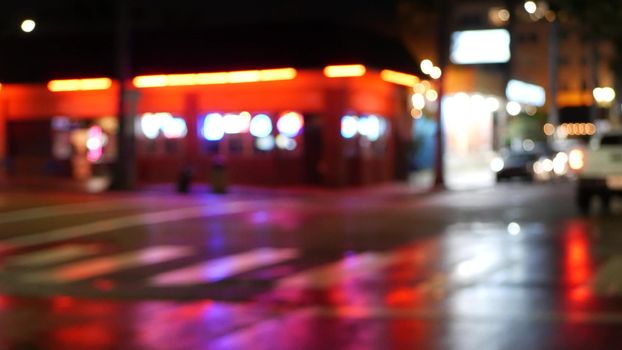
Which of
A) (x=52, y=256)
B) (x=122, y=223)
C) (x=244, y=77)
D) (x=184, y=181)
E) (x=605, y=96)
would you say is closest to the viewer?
(x=52, y=256)

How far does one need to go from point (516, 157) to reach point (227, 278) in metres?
26.1

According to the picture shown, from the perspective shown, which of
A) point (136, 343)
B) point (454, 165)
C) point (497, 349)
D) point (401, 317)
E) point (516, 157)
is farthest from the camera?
point (454, 165)

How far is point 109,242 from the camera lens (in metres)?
17.8

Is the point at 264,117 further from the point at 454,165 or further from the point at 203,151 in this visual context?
the point at 454,165

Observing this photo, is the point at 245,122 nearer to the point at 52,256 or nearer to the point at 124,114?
the point at 124,114

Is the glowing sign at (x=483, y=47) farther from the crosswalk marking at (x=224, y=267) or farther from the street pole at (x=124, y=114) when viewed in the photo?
the crosswalk marking at (x=224, y=267)

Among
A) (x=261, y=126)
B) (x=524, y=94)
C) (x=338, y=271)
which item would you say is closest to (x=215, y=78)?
(x=261, y=126)

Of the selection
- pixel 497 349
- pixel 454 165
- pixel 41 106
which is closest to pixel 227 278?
pixel 497 349

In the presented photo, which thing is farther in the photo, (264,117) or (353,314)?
(264,117)

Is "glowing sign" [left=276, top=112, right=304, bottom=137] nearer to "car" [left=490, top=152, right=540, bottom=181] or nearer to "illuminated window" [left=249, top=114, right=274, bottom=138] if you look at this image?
"illuminated window" [left=249, top=114, right=274, bottom=138]

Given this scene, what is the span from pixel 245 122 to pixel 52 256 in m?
19.0

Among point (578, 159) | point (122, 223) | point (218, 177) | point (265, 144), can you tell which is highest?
point (265, 144)

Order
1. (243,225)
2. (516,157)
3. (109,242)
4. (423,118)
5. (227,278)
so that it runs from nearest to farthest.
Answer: (227,278) → (109,242) → (243,225) → (516,157) → (423,118)

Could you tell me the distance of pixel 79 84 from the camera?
36750 mm
